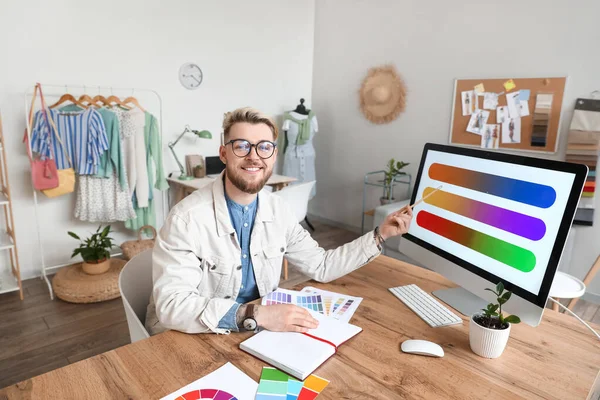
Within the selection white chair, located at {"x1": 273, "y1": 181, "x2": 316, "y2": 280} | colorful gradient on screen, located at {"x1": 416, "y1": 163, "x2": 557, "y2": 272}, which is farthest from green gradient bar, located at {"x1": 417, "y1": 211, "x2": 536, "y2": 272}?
white chair, located at {"x1": 273, "y1": 181, "x2": 316, "y2": 280}

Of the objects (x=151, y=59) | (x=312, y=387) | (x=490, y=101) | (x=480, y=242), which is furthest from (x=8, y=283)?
(x=490, y=101)

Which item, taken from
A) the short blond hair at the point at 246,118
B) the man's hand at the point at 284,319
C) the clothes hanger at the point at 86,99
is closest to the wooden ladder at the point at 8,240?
the clothes hanger at the point at 86,99

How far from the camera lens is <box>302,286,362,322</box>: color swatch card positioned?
3.89ft

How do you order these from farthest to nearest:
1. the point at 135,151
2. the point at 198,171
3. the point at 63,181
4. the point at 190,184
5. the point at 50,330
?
the point at 198,171 → the point at 190,184 → the point at 135,151 → the point at 63,181 → the point at 50,330

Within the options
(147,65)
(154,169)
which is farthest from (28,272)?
(147,65)

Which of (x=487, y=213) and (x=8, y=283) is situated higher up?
(x=487, y=213)

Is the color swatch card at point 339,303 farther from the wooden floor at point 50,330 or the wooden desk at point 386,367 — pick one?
the wooden floor at point 50,330

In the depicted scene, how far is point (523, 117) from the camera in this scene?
3291mm

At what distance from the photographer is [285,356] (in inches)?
37.3

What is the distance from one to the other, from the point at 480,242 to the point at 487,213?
90mm

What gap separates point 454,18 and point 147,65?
2.86 m

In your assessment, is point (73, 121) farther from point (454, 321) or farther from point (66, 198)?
point (454, 321)

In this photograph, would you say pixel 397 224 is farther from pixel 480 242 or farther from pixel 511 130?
pixel 511 130

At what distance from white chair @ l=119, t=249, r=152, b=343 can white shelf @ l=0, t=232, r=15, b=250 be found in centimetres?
197
